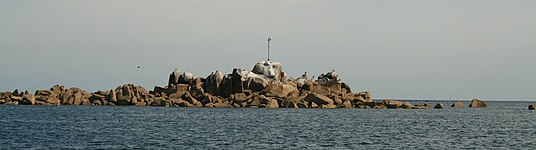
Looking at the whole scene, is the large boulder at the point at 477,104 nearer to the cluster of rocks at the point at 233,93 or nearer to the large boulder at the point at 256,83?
the cluster of rocks at the point at 233,93

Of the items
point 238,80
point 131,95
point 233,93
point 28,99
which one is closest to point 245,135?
point 238,80

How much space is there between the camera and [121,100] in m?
110

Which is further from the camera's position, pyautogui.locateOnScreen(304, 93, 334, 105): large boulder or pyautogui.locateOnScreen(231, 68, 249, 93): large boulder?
pyautogui.locateOnScreen(231, 68, 249, 93): large boulder

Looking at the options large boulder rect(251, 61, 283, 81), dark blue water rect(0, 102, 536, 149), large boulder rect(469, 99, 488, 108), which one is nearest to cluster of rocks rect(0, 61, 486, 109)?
large boulder rect(251, 61, 283, 81)

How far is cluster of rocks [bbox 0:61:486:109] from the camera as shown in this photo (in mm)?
105438

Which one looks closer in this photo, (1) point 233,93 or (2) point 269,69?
(1) point 233,93

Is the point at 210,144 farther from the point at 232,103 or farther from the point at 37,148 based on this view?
the point at 232,103

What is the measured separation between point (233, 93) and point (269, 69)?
7.60 meters

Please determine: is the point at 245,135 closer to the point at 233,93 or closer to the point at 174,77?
the point at 233,93

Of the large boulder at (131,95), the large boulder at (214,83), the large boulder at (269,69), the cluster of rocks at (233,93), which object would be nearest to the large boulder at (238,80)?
the cluster of rocks at (233,93)

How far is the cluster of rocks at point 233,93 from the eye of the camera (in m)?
105

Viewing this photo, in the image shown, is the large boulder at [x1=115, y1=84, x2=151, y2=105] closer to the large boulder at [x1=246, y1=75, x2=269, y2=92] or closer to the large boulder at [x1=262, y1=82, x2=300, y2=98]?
the large boulder at [x1=246, y1=75, x2=269, y2=92]

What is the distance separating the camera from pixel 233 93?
10775 centimetres

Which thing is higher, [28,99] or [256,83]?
[256,83]
